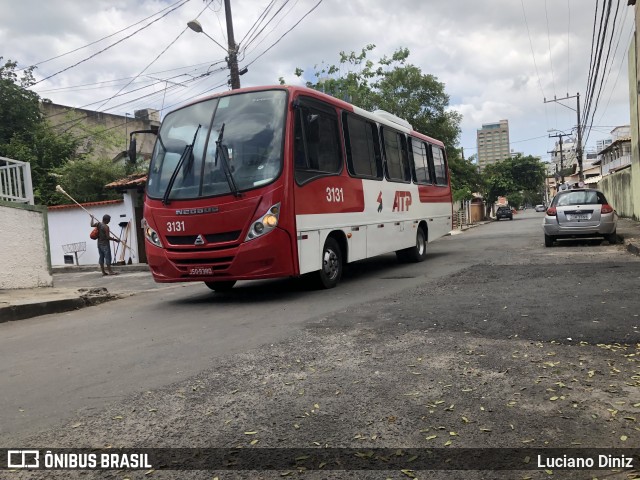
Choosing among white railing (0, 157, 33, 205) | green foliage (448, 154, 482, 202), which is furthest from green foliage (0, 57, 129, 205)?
green foliage (448, 154, 482, 202)

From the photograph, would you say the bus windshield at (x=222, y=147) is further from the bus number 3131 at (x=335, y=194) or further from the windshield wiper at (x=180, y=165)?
the bus number 3131 at (x=335, y=194)

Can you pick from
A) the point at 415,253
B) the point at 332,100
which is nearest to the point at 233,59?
the point at 332,100

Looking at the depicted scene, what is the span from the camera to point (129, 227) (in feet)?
55.7

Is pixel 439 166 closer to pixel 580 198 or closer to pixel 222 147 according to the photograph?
pixel 580 198

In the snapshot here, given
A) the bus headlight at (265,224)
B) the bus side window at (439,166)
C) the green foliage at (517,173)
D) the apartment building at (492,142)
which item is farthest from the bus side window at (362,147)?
the apartment building at (492,142)

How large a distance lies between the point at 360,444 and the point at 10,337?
16.7 ft

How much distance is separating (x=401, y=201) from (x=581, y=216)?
5.26 m

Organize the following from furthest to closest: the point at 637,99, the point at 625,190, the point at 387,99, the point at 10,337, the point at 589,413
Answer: the point at 387,99 → the point at 625,190 → the point at 637,99 → the point at 10,337 → the point at 589,413

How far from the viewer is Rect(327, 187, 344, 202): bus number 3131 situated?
8117mm

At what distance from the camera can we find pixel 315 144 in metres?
7.85

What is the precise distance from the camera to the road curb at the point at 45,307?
7.14 metres

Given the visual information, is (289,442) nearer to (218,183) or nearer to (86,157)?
(218,183)

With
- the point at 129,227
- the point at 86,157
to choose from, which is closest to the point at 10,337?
the point at 129,227

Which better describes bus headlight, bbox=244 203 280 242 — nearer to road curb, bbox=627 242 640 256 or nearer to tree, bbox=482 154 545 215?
road curb, bbox=627 242 640 256
